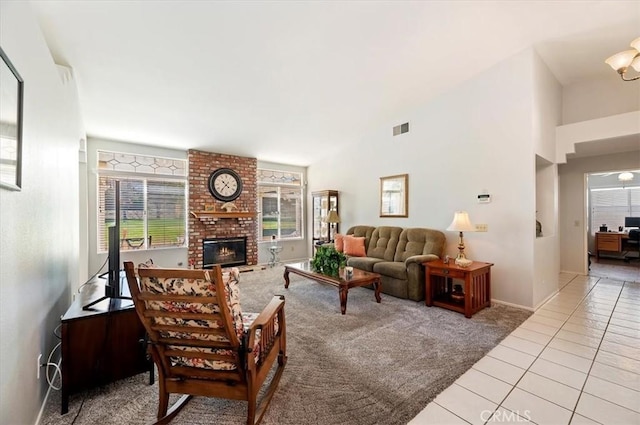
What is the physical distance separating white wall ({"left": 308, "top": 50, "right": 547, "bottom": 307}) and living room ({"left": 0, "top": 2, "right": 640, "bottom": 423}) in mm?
15

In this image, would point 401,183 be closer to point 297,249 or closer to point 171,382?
point 297,249

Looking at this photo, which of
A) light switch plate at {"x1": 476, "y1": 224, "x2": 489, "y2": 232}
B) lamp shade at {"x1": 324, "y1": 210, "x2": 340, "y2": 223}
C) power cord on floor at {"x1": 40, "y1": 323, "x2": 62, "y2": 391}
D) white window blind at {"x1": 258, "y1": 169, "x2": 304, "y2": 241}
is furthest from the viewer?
white window blind at {"x1": 258, "y1": 169, "x2": 304, "y2": 241}

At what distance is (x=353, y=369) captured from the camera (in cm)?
225

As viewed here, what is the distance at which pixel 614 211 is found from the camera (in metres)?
7.72

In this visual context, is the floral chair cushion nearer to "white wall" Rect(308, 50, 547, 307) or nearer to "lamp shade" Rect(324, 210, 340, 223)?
"white wall" Rect(308, 50, 547, 307)

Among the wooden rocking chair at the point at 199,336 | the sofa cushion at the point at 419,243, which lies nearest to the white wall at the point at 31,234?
the wooden rocking chair at the point at 199,336

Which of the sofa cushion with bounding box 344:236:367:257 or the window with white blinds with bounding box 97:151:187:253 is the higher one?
the window with white blinds with bounding box 97:151:187:253

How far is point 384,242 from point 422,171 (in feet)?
4.73

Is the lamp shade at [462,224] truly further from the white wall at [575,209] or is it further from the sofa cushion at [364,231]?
the white wall at [575,209]

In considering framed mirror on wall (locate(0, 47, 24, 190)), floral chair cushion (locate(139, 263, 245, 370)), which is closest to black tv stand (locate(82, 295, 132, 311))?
floral chair cushion (locate(139, 263, 245, 370))

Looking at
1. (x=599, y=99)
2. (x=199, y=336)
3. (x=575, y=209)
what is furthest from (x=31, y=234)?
(x=575, y=209)

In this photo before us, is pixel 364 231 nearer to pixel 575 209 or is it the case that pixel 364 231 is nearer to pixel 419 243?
pixel 419 243

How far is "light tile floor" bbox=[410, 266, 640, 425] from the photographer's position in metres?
1.76

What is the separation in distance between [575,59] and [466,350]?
14.0ft
